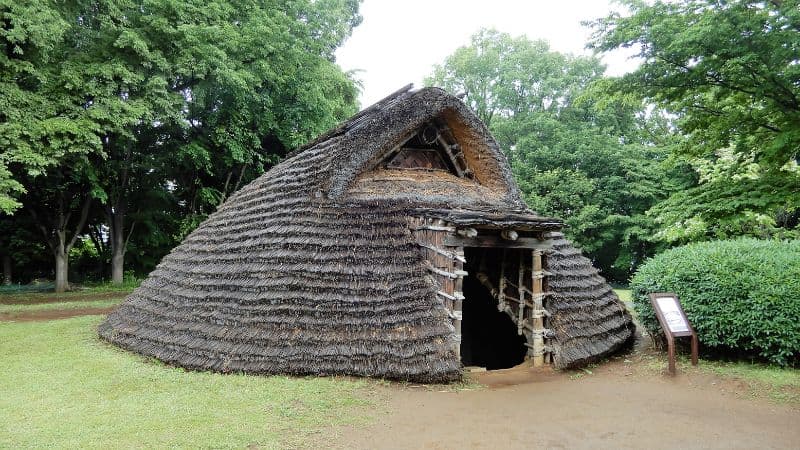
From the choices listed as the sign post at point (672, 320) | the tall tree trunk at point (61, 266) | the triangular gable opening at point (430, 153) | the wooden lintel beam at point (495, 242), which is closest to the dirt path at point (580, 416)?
the sign post at point (672, 320)

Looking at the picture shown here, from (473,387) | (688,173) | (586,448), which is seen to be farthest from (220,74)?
(688,173)

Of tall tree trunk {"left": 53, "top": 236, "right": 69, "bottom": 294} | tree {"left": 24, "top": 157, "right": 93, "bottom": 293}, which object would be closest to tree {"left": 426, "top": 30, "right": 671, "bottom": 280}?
tree {"left": 24, "top": 157, "right": 93, "bottom": 293}

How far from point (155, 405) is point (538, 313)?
5675 millimetres

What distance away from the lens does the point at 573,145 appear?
27.9 m

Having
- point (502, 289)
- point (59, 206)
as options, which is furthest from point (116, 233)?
point (502, 289)

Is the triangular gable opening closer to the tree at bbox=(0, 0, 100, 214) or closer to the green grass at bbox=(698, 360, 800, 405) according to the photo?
the green grass at bbox=(698, 360, 800, 405)

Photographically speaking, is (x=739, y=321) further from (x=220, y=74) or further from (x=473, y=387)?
(x=220, y=74)

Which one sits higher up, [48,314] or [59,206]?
[59,206]

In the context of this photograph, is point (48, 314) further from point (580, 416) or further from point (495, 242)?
point (580, 416)

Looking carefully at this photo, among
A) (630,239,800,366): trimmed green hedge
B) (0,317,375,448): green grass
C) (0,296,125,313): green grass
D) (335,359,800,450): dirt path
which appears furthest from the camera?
(0,296,125,313): green grass

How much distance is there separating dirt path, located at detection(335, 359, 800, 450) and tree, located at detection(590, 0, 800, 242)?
8.14 feet

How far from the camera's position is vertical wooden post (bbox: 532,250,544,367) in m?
8.12

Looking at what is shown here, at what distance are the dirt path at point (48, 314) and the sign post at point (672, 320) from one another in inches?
535

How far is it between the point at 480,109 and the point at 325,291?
3027 centimetres
